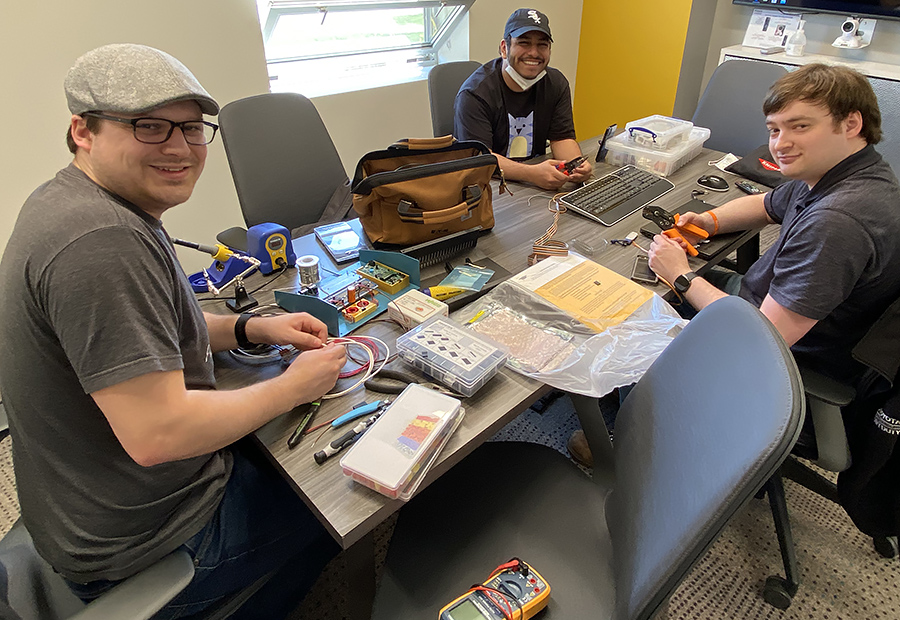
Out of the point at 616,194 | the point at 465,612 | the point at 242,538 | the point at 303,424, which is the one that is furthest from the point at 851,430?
the point at 242,538

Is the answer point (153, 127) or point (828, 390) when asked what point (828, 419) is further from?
point (153, 127)

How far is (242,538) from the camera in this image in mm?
986

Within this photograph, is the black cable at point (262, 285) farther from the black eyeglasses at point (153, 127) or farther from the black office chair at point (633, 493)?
the black office chair at point (633, 493)

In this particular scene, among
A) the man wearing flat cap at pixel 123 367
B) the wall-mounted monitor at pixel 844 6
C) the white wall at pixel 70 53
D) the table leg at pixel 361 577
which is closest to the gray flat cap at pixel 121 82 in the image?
the man wearing flat cap at pixel 123 367

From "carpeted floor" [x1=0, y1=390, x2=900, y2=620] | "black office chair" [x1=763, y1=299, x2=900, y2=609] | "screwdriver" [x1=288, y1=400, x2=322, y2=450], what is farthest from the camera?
"carpeted floor" [x1=0, y1=390, x2=900, y2=620]

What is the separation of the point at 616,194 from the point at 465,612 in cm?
141

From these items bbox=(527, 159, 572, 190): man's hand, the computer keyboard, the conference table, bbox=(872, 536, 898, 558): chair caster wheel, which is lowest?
bbox=(872, 536, 898, 558): chair caster wheel

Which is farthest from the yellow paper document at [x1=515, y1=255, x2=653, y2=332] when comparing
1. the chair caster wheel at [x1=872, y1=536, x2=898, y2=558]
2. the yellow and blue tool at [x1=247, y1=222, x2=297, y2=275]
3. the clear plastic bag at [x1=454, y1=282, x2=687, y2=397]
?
the chair caster wheel at [x1=872, y1=536, x2=898, y2=558]

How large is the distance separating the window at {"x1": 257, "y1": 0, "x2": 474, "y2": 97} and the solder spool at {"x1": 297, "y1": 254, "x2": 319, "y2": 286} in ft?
5.66

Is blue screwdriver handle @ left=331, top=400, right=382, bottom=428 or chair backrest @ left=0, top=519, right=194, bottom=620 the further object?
blue screwdriver handle @ left=331, top=400, right=382, bottom=428

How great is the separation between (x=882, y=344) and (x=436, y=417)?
0.97 m

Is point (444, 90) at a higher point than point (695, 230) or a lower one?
higher

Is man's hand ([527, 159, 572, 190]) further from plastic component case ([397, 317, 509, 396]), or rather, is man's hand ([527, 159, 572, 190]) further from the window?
the window

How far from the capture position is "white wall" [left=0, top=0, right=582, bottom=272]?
1.93 m
